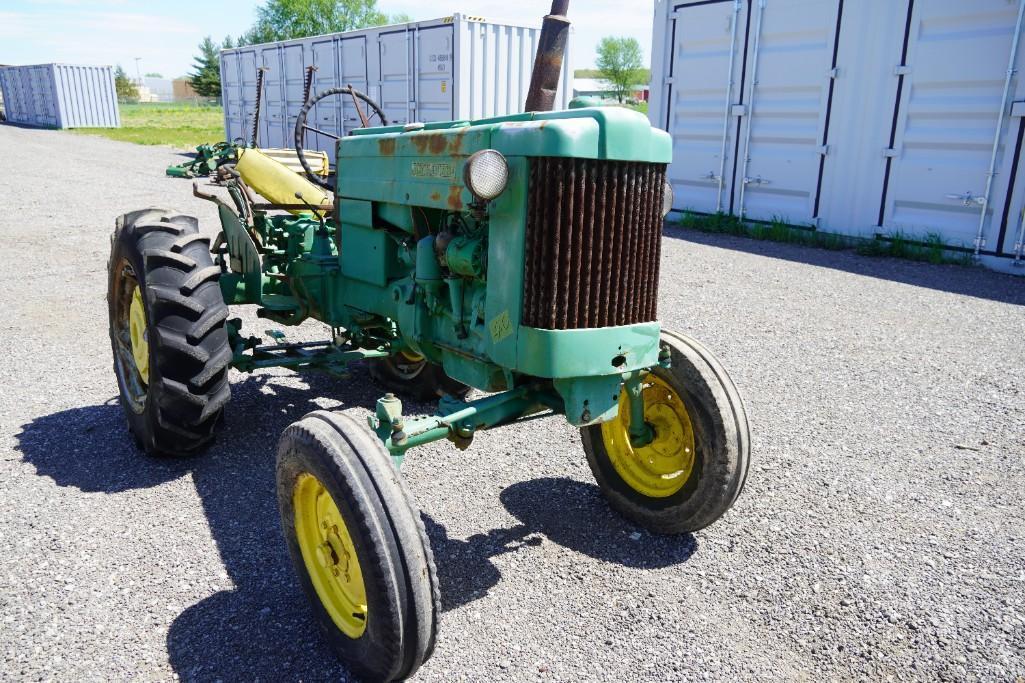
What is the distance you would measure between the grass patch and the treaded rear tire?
733 cm

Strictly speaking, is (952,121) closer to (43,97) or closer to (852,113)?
(852,113)

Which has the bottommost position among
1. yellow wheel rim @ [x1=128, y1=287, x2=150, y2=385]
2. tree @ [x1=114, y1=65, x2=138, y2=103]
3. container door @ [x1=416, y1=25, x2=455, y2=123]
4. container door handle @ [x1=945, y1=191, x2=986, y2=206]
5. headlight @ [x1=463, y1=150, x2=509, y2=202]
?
yellow wheel rim @ [x1=128, y1=287, x2=150, y2=385]

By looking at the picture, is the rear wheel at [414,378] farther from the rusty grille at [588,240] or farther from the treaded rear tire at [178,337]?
the rusty grille at [588,240]

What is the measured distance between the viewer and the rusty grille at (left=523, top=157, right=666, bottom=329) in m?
2.23

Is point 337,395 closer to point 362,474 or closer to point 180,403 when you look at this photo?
point 180,403

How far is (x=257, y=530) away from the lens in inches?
114

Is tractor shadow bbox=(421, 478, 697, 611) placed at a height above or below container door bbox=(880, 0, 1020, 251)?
below

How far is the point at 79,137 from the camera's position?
26.3 meters

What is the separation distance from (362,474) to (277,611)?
724 millimetres

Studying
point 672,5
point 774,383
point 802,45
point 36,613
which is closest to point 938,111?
point 802,45

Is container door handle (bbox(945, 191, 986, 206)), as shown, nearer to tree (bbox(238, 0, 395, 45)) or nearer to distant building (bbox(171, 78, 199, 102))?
tree (bbox(238, 0, 395, 45))

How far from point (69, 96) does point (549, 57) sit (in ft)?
118

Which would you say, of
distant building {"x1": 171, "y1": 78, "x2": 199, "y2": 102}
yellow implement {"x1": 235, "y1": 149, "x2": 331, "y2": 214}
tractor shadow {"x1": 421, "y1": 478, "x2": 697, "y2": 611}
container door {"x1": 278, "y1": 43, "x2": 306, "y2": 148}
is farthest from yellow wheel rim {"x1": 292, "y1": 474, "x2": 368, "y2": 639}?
distant building {"x1": 171, "y1": 78, "x2": 199, "y2": 102}

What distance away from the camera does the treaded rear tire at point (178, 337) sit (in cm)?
317
